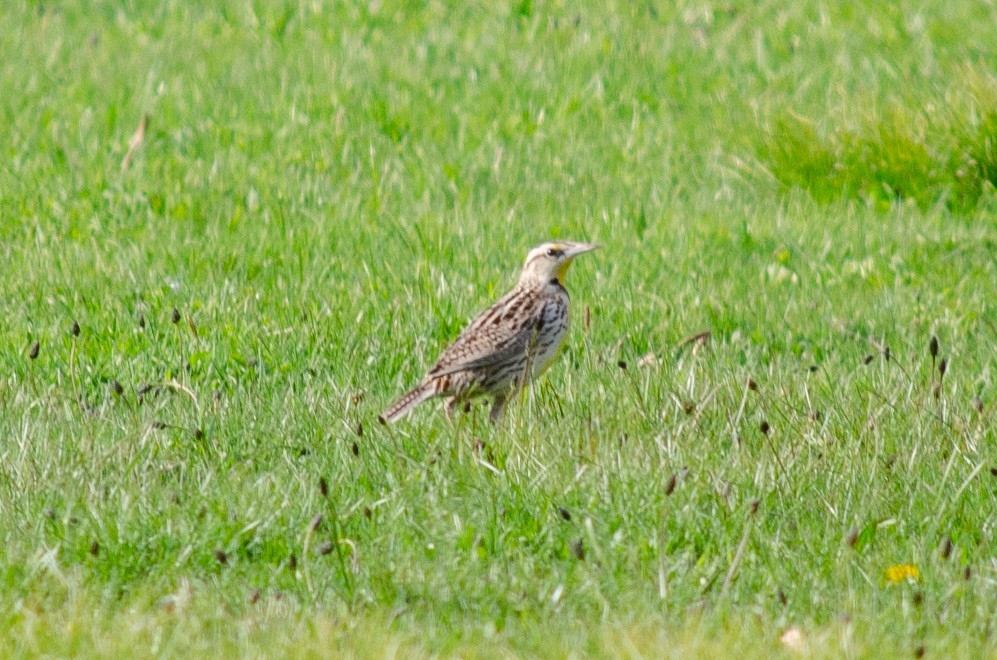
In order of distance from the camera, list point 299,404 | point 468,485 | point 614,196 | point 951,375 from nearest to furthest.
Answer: point 468,485 → point 299,404 → point 951,375 → point 614,196

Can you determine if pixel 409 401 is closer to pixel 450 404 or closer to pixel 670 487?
pixel 450 404

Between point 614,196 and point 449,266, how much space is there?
1.90 m

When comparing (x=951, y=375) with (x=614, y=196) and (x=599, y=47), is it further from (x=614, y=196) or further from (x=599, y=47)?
(x=599, y=47)

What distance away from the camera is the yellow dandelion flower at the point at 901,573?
520 cm

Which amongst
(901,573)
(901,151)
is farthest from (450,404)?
(901,151)

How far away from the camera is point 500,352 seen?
712 cm

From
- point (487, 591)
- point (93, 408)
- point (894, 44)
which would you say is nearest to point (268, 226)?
point (93, 408)

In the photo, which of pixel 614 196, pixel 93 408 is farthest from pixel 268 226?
pixel 93 408

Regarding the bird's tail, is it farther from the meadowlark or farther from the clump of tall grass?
Result: the clump of tall grass

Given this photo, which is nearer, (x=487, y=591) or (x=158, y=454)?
(x=487, y=591)

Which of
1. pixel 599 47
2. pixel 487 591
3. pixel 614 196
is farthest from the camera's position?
pixel 599 47

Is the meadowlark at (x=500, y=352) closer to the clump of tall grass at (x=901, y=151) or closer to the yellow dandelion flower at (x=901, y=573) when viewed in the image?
the yellow dandelion flower at (x=901, y=573)

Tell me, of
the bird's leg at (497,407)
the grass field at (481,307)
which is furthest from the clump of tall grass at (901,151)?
the bird's leg at (497,407)

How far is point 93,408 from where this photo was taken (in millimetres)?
6887
